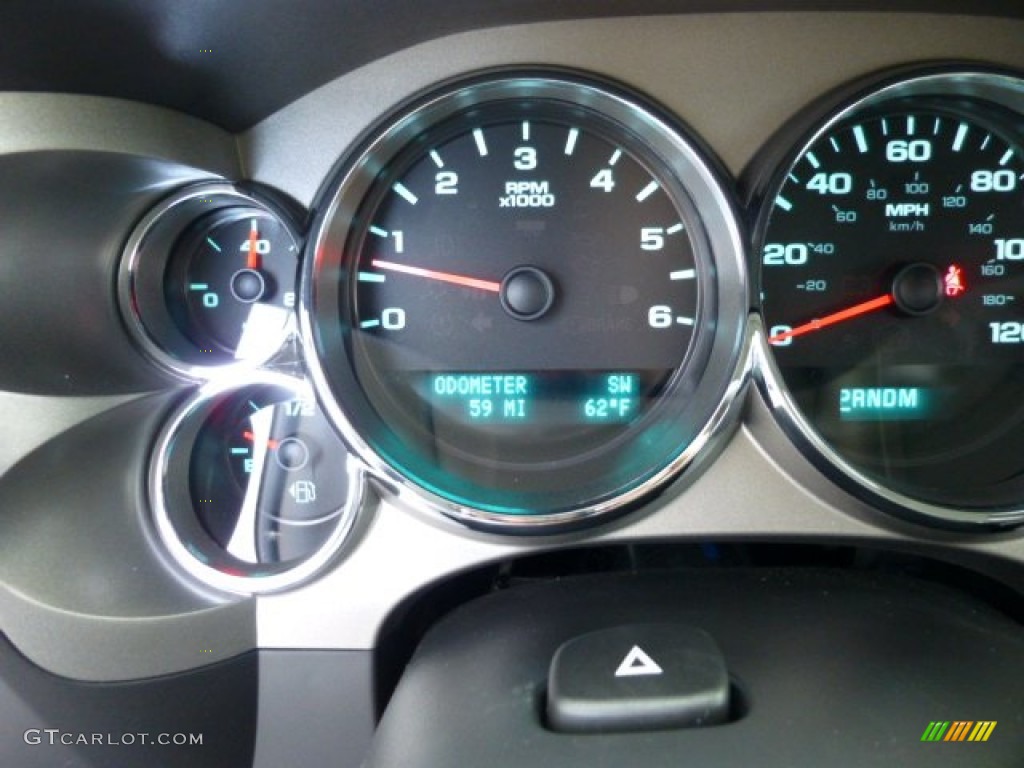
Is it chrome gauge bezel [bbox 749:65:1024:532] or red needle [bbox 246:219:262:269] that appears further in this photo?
red needle [bbox 246:219:262:269]

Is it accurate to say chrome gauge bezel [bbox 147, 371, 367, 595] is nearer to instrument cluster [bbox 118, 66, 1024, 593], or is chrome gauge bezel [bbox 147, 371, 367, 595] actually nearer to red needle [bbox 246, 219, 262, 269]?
instrument cluster [bbox 118, 66, 1024, 593]

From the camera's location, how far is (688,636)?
1.39 m

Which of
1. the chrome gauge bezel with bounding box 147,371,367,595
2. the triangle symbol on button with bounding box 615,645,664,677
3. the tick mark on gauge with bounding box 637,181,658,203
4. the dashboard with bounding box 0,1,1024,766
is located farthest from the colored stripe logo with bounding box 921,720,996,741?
the tick mark on gauge with bounding box 637,181,658,203

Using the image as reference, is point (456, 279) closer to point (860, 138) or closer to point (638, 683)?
point (860, 138)

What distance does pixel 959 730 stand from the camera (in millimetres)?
1320

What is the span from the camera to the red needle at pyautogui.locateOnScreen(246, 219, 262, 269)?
6.64 ft

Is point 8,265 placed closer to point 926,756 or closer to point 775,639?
point 775,639

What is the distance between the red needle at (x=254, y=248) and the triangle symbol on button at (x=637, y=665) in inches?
44.0

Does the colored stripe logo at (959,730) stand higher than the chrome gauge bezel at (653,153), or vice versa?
the chrome gauge bezel at (653,153)

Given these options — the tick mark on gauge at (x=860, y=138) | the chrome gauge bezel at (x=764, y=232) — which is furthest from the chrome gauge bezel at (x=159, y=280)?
the tick mark on gauge at (x=860, y=138)

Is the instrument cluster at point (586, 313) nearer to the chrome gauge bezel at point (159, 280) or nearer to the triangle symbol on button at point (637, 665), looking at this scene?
the chrome gauge bezel at point (159, 280)

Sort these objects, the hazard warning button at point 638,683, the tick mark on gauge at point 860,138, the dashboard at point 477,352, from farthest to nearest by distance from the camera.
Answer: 1. the tick mark on gauge at point 860,138
2. the dashboard at point 477,352
3. the hazard warning button at point 638,683

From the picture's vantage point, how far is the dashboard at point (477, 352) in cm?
172

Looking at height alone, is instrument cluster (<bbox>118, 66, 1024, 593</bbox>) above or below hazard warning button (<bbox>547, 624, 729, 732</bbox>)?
above
